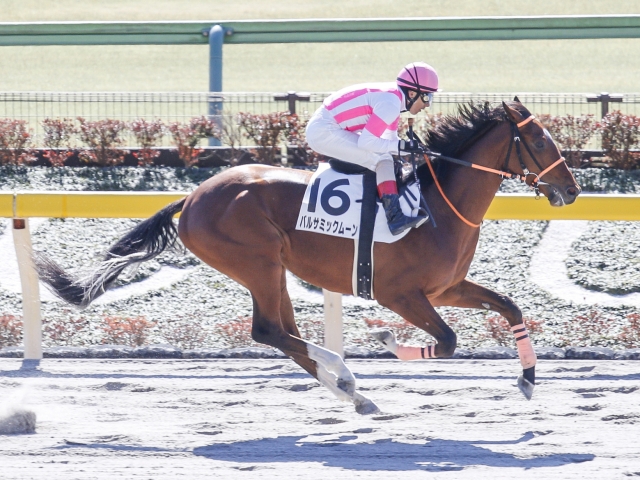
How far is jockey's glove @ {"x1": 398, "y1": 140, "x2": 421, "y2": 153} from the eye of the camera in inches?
199

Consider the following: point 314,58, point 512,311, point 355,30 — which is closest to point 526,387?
point 512,311

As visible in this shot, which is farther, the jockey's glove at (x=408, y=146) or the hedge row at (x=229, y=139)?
the hedge row at (x=229, y=139)

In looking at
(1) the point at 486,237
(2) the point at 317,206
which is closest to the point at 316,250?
(2) the point at 317,206

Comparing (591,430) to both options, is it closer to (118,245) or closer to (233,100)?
(118,245)

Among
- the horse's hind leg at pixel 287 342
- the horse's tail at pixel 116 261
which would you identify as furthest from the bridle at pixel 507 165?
the horse's tail at pixel 116 261

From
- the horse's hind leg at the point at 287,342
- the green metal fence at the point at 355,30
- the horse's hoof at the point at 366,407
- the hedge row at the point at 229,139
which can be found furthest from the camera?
the green metal fence at the point at 355,30

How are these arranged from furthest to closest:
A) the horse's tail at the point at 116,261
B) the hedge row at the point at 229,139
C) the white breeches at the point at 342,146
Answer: the hedge row at the point at 229,139 < the horse's tail at the point at 116,261 < the white breeches at the point at 342,146

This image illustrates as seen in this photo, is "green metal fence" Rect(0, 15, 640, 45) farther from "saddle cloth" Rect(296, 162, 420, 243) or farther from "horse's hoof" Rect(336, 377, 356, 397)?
"horse's hoof" Rect(336, 377, 356, 397)

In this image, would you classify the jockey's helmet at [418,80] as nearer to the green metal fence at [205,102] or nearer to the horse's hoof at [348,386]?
the horse's hoof at [348,386]

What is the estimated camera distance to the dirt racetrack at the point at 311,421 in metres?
4.06

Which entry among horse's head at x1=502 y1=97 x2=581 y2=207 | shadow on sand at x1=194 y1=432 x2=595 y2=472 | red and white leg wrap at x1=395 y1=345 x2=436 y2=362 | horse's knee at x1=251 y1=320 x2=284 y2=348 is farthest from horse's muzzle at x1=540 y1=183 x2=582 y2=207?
horse's knee at x1=251 y1=320 x2=284 y2=348

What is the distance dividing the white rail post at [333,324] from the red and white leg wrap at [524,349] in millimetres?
1236

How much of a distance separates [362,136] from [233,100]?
18.1 ft

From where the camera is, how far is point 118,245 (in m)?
5.57
